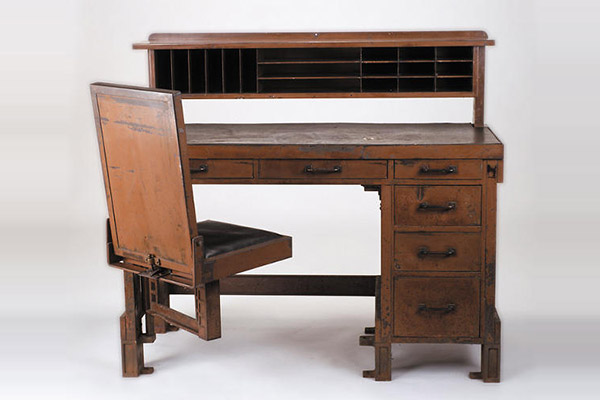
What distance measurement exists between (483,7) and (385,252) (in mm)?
2938

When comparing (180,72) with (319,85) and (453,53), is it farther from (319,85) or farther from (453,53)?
(453,53)

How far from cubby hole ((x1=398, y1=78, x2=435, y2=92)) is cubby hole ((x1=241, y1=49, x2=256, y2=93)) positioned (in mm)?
728

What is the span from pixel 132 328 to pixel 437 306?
134 cm

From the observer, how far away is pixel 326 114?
7.71m

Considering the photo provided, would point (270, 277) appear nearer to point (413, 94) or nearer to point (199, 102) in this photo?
point (413, 94)

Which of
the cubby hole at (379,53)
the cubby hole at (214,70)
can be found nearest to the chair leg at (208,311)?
the cubby hole at (214,70)

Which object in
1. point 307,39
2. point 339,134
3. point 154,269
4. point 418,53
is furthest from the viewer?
point 418,53

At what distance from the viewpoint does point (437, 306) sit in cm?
511

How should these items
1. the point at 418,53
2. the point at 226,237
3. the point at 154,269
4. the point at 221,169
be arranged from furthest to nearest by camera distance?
the point at 418,53
the point at 221,169
the point at 226,237
the point at 154,269

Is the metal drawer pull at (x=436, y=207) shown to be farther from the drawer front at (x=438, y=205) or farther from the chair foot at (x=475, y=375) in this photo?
the chair foot at (x=475, y=375)

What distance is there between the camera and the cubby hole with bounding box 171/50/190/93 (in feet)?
19.1

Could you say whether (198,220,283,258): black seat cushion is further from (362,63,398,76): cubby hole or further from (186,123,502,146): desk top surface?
(362,63,398,76): cubby hole

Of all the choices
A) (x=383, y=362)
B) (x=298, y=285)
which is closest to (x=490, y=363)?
(x=383, y=362)

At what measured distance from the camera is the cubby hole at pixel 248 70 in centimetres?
581
